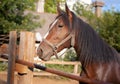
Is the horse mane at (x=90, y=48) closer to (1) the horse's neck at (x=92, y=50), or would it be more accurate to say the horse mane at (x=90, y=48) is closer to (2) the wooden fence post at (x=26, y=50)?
(1) the horse's neck at (x=92, y=50)

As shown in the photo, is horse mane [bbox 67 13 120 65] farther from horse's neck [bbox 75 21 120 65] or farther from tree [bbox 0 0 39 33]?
tree [bbox 0 0 39 33]

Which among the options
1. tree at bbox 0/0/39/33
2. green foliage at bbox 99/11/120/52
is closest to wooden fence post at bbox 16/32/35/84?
tree at bbox 0/0/39/33

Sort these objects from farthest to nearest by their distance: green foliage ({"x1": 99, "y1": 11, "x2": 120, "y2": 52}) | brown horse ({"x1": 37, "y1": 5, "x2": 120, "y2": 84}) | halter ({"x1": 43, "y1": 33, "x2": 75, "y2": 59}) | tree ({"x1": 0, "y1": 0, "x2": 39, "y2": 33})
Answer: green foliage ({"x1": 99, "y1": 11, "x2": 120, "y2": 52}) < tree ({"x1": 0, "y1": 0, "x2": 39, "y2": 33}) < halter ({"x1": 43, "y1": 33, "x2": 75, "y2": 59}) < brown horse ({"x1": 37, "y1": 5, "x2": 120, "y2": 84})

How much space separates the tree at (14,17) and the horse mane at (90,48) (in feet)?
33.1

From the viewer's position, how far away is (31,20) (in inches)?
594

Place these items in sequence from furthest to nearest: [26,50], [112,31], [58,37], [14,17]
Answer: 1. [112,31]
2. [14,17]
3. [58,37]
4. [26,50]

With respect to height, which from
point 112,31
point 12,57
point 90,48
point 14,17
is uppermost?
point 14,17

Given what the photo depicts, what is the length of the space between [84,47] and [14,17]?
11.2m

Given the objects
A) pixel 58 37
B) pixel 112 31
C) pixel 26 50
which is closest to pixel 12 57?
pixel 26 50

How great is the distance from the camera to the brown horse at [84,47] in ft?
→ 12.3

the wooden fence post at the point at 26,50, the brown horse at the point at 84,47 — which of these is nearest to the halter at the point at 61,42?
the brown horse at the point at 84,47

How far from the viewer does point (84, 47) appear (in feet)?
12.3

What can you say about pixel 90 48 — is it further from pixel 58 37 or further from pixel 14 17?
pixel 14 17

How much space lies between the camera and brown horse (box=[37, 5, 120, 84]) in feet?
12.3
